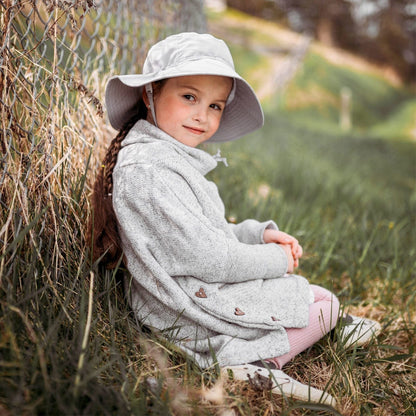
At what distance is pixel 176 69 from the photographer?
5.43 ft

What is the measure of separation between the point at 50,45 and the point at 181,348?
1452mm

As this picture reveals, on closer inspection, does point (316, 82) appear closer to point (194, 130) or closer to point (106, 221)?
point (194, 130)

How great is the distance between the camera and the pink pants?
5.76 ft

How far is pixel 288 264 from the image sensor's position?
73.6 inches

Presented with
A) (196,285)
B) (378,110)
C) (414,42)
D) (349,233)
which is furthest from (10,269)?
(414,42)

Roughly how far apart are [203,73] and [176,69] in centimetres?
11

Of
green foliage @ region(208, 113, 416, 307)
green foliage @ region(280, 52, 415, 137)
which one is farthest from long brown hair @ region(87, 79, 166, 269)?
green foliage @ region(280, 52, 415, 137)

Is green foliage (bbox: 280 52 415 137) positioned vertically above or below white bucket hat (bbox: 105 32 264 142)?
below

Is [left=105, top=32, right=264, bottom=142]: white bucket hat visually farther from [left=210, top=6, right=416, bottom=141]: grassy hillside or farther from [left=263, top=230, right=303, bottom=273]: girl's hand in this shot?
[left=210, top=6, right=416, bottom=141]: grassy hillside

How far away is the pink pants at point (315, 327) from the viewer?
1.75m

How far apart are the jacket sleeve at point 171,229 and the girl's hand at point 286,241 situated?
0.35 metres

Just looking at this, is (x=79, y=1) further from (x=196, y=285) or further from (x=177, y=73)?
(x=196, y=285)

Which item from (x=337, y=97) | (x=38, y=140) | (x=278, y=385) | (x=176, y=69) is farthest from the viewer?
(x=337, y=97)

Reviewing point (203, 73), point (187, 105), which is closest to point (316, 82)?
point (187, 105)
